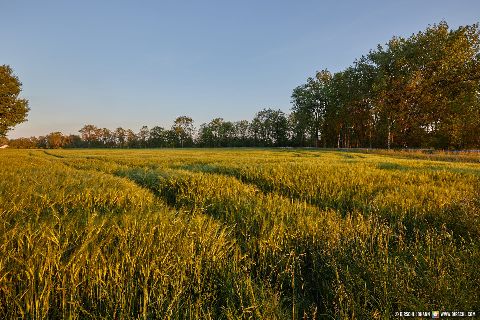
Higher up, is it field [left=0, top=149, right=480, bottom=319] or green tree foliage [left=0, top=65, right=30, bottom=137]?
green tree foliage [left=0, top=65, right=30, bottom=137]

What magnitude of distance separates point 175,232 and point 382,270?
2.30m

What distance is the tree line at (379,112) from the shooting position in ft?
17.2

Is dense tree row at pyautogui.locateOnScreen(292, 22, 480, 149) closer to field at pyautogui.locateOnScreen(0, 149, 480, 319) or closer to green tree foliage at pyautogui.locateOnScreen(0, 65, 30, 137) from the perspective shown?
field at pyautogui.locateOnScreen(0, 149, 480, 319)

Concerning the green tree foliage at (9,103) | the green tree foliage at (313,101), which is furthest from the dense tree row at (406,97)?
the green tree foliage at (9,103)

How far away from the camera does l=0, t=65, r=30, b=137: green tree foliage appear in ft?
143

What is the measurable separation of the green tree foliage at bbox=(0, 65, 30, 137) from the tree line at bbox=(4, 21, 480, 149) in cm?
157

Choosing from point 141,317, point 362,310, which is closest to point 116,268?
point 141,317

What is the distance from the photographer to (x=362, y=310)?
2.03 meters

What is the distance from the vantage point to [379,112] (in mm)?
56062

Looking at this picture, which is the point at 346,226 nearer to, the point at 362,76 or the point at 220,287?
the point at 220,287

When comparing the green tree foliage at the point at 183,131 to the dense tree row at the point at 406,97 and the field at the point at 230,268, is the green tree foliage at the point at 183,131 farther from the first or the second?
the field at the point at 230,268

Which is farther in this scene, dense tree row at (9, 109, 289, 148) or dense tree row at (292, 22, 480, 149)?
dense tree row at (9, 109, 289, 148)

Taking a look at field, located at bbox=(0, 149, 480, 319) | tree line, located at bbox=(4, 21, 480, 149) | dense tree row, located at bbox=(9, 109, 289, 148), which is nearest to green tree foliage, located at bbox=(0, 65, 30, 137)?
tree line, located at bbox=(4, 21, 480, 149)

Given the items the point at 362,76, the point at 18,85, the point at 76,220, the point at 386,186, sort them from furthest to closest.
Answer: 1. the point at 362,76
2. the point at 18,85
3. the point at 386,186
4. the point at 76,220
